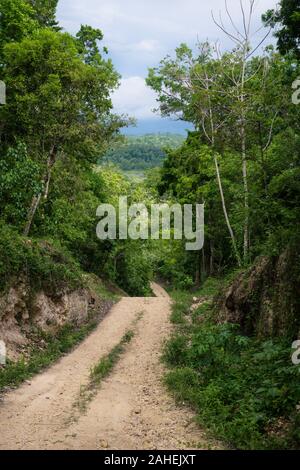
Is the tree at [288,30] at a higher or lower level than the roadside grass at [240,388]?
higher

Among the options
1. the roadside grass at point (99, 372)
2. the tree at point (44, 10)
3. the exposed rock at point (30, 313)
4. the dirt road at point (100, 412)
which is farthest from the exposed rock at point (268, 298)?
the tree at point (44, 10)

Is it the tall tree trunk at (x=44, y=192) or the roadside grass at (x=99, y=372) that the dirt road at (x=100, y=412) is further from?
the tall tree trunk at (x=44, y=192)

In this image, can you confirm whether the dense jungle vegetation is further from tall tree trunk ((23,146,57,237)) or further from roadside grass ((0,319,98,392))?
roadside grass ((0,319,98,392))

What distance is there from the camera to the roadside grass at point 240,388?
7070 mm

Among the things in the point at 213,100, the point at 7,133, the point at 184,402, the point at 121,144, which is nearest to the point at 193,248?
the point at 121,144

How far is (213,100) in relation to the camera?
22000 mm

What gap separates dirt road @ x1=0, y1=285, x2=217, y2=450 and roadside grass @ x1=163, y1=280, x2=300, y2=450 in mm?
379

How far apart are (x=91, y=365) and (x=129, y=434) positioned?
486 cm

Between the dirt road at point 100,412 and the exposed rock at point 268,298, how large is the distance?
2781 mm

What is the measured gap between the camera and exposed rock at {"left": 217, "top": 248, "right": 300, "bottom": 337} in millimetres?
9645

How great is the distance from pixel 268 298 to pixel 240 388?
10.4ft

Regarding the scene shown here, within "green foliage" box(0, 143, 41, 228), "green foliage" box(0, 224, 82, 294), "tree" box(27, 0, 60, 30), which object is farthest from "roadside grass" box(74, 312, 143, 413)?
"tree" box(27, 0, 60, 30)

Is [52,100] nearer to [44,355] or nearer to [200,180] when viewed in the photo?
[44,355]

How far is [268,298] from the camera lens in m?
11.2
